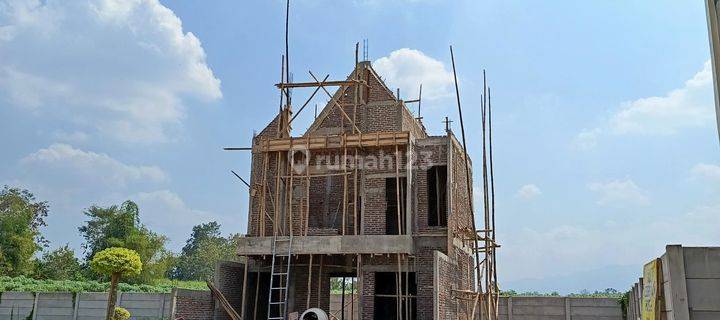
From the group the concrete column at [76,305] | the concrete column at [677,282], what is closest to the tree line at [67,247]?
the concrete column at [76,305]

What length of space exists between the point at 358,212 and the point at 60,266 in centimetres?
3698

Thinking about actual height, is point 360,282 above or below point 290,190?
below

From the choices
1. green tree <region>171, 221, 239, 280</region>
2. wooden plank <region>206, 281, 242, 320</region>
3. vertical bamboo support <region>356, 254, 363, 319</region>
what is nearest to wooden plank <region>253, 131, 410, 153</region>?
vertical bamboo support <region>356, 254, 363, 319</region>

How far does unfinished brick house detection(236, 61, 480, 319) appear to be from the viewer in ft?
59.1

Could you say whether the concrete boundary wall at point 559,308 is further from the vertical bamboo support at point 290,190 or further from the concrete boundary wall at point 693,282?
the concrete boundary wall at point 693,282

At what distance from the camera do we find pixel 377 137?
1855cm

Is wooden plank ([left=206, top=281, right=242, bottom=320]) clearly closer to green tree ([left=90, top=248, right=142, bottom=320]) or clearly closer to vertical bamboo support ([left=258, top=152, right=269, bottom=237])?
vertical bamboo support ([left=258, top=152, right=269, bottom=237])

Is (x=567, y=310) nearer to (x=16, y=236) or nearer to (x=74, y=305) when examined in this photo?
(x=74, y=305)

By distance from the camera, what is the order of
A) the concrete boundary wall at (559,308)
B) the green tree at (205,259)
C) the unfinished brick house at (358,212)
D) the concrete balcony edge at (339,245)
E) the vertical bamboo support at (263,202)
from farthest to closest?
the green tree at (205,259) < the concrete boundary wall at (559,308) < the vertical bamboo support at (263,202) < the unfinished brick house at (358,212) < the concrete balcony edge at (339,245)

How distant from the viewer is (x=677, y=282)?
759 centimetres

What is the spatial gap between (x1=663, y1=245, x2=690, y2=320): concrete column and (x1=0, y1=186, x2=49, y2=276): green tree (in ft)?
142

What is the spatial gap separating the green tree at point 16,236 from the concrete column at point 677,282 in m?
43.4

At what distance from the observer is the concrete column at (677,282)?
7.48 meters

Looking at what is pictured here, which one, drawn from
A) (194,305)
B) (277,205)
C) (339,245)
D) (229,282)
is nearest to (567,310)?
(339,245)
